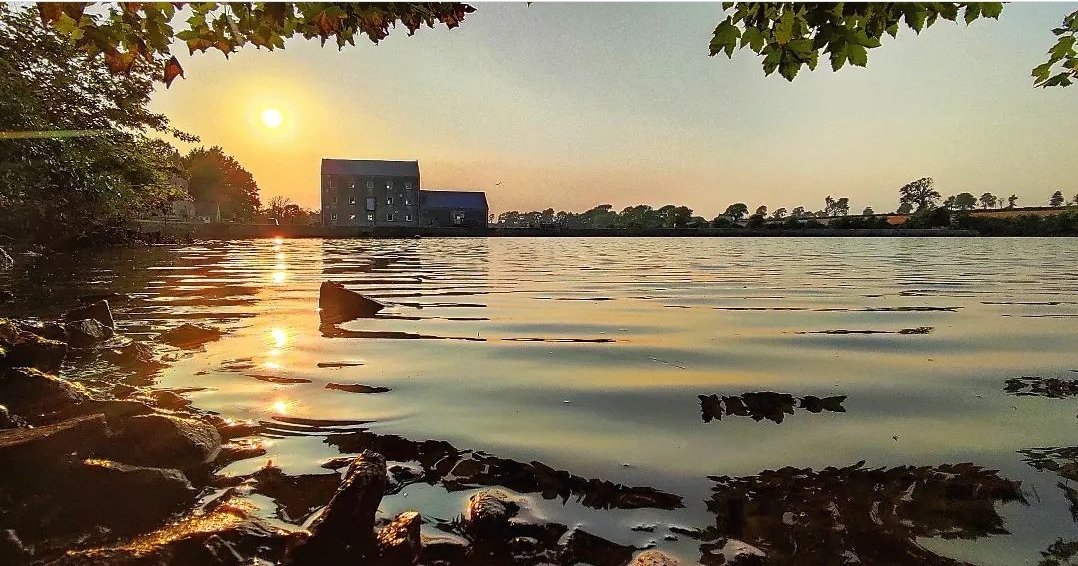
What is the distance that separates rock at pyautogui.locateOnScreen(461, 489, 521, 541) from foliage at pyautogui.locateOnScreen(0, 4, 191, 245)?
28618 mm

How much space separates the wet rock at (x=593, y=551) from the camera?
3.40 metres

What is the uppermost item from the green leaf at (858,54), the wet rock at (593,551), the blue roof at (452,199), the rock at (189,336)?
the blue roof at (452,199)

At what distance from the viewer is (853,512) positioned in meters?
3.94

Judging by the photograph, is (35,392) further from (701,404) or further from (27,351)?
(701,404)

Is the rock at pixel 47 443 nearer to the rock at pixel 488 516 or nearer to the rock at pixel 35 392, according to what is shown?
the rock at pixel 35 392

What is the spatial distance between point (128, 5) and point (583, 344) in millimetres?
7129

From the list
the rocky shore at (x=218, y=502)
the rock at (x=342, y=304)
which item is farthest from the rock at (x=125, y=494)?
the rock at (x=342, y=304)

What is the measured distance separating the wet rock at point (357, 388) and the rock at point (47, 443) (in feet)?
8.39

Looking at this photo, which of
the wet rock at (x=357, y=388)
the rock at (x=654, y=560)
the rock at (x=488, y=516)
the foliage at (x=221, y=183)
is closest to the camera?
the rock at (x=654, y=560)

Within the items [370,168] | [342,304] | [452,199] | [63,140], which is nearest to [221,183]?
[370,168]

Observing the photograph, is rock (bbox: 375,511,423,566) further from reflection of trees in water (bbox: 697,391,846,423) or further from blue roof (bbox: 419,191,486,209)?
blue roof (bbox: 419,191,486,209)

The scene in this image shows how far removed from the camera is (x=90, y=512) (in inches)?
149

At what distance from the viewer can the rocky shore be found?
10.8 ft

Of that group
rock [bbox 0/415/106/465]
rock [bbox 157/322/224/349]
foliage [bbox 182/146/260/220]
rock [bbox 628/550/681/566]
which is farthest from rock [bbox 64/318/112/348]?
foliage [bbox 182/146/260/220]
